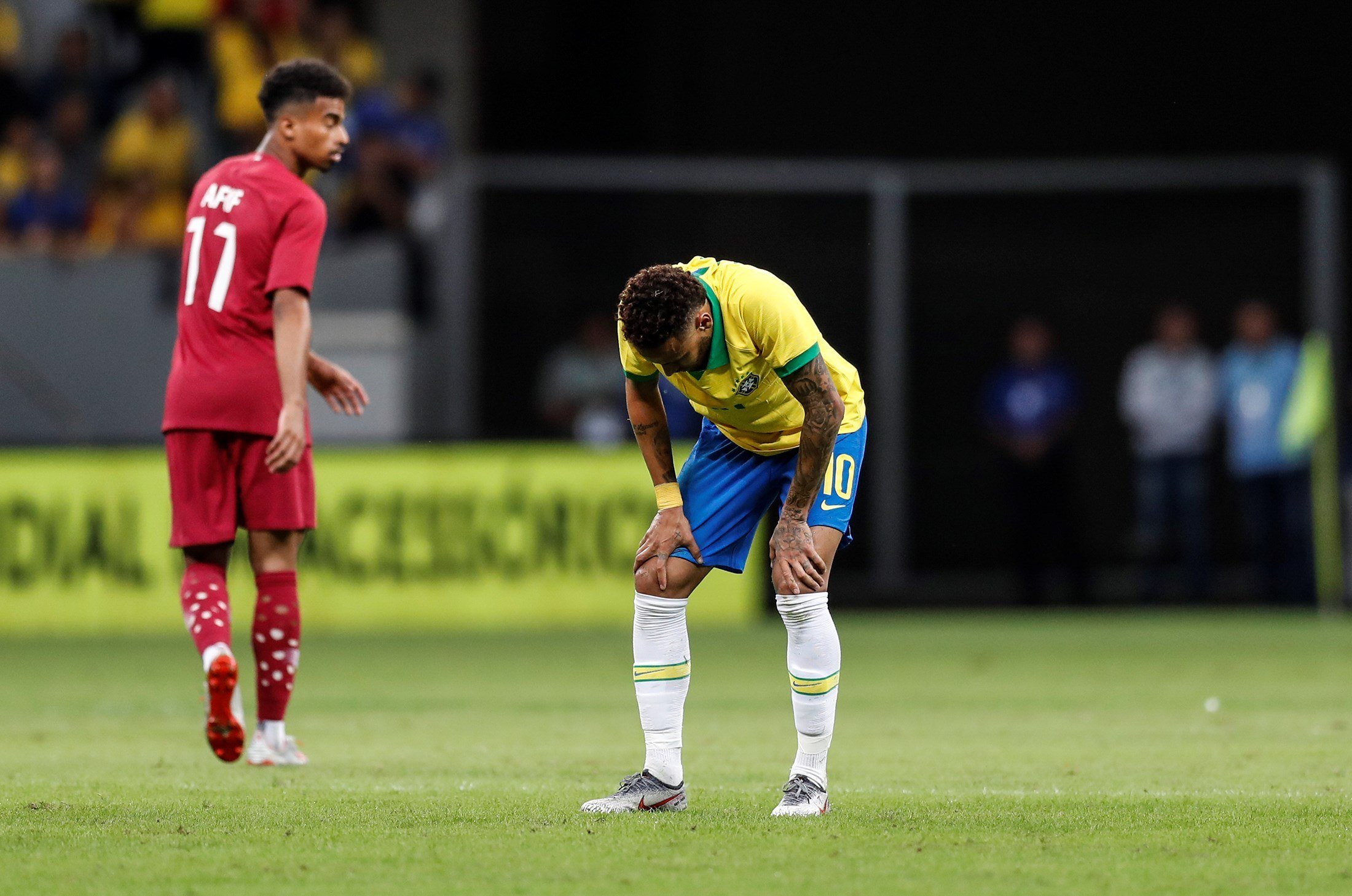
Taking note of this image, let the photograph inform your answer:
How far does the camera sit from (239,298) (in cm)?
702

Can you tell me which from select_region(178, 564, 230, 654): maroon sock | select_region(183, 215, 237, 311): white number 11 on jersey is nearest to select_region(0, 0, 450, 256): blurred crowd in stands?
select_region(183, 215, 237, 311): white number 11 on jersey

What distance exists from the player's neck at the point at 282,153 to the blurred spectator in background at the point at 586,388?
8664 mm

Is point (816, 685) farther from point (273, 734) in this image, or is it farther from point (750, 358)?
point (273, 734)

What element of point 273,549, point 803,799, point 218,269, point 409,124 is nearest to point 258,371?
point 218,269

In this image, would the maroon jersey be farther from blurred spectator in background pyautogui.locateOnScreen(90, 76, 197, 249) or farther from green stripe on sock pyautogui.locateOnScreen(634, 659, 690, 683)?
blurred spectator in background pyautogui.locateOnScreen(90, 76, 197, 249)

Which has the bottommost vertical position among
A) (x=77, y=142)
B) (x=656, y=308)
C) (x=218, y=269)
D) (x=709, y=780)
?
(x=709, y=780)

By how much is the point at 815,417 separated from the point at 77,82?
47.5ft

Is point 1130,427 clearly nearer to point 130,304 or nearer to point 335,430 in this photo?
point 335,430

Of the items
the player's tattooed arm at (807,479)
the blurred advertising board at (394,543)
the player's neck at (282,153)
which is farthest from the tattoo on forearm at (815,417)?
the blurred advertising board at (394,543)

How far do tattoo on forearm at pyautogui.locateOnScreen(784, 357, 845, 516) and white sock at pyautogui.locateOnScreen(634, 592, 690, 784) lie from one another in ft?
1.88

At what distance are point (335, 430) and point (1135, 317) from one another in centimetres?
688

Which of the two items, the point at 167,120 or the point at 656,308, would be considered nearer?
the point at 656,308

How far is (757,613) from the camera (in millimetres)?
15203

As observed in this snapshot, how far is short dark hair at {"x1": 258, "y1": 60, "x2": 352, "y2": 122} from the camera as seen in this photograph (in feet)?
23.3
